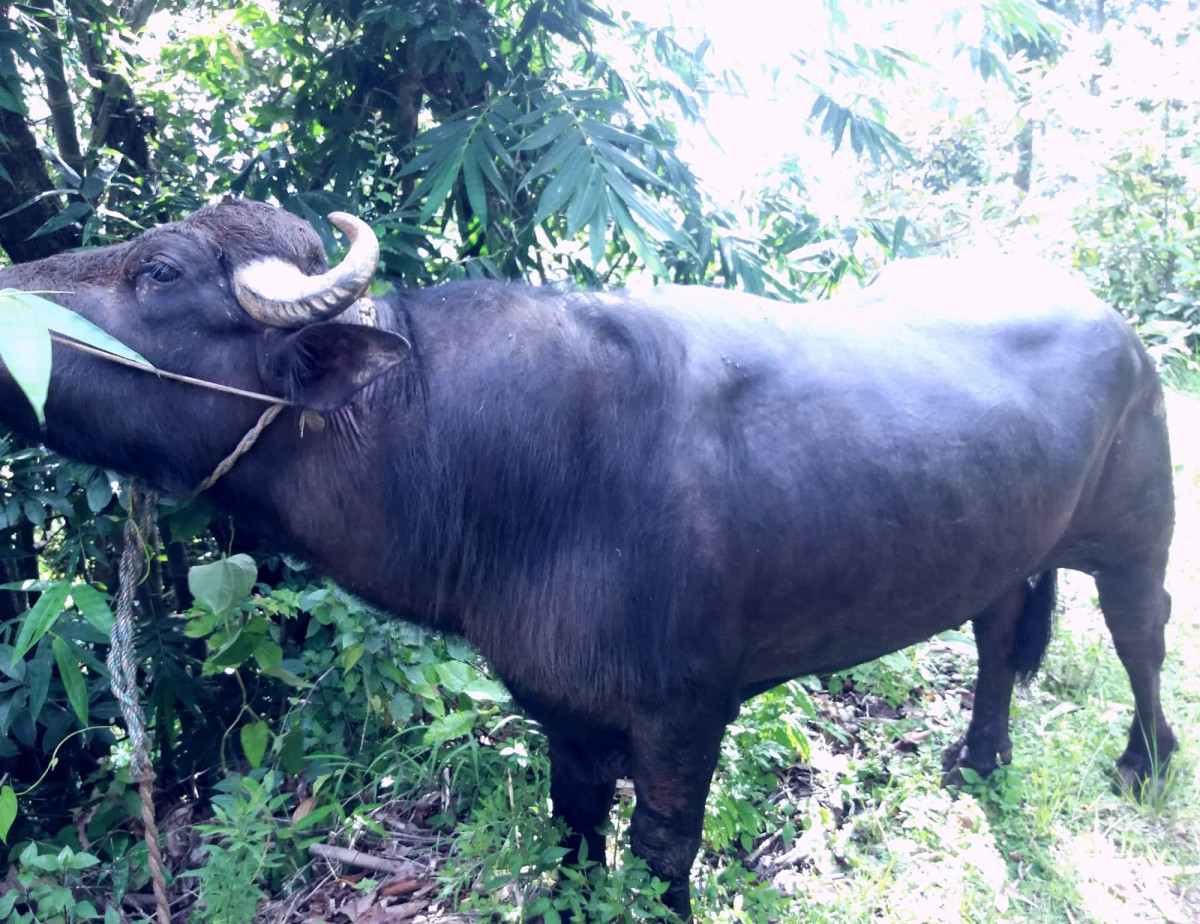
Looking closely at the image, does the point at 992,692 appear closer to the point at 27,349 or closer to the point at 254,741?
the point at 254,741

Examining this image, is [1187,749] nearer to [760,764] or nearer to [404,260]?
[760,764]

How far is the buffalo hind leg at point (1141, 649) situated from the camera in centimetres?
369

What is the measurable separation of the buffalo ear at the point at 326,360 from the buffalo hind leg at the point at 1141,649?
282 centimetres

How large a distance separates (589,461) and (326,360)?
0.69 m

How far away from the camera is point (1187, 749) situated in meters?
3.81

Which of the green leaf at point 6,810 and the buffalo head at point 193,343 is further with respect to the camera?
the green leaf at point 6,810

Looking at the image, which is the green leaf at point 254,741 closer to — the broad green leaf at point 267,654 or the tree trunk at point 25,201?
the broad green leaf at point 267,654

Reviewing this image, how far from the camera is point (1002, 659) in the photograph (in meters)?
3.89

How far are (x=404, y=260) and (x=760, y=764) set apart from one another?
2.24 metres

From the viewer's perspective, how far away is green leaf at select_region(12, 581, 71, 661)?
8.43 ft

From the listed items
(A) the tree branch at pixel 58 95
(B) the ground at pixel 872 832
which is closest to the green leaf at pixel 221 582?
(B) the ground at pixel 872 832

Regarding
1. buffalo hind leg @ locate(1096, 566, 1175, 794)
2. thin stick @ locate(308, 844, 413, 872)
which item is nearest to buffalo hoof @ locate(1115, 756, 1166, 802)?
buffalo hind leg @ locate(1096, 566, 1175, 794)

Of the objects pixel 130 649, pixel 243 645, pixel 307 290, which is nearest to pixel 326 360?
pixel 307 290

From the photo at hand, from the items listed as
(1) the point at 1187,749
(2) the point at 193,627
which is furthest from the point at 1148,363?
(2) the point at 193,627
